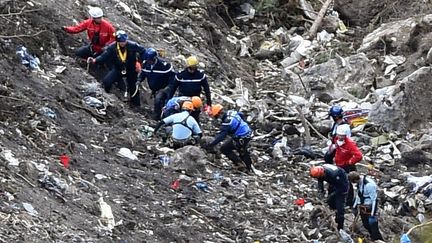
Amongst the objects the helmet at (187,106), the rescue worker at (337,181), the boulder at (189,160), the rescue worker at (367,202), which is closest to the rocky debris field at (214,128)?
the boulder at (189,160)

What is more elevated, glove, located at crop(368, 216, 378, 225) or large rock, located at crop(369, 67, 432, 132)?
glove, located at crop(368, 216, 378, 225)

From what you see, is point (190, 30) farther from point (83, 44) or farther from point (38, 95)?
point (38, 95)

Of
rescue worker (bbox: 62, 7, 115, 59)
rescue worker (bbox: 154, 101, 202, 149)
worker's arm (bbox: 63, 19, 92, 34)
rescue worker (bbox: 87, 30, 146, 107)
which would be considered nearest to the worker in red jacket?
rescue worker (bbox: 154, 101, 202, 149)

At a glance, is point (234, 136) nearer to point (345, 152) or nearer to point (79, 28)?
point (345, 152)

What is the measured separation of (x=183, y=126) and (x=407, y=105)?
19.2ft

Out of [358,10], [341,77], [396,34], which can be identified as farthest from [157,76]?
[358,10]

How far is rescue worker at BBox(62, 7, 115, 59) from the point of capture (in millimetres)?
15578

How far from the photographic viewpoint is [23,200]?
10.1m

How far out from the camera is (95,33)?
615 inches

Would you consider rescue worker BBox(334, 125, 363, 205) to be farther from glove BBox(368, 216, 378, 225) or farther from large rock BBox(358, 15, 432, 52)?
large rock BBox(358, 15, 432, 52)

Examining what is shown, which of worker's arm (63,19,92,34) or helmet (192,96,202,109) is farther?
worker's arm (63,19,92,34)

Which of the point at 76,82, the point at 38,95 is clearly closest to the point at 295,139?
the point at 76,82

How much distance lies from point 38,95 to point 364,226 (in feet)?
15.6

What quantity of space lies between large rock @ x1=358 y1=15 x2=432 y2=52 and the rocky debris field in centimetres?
5
